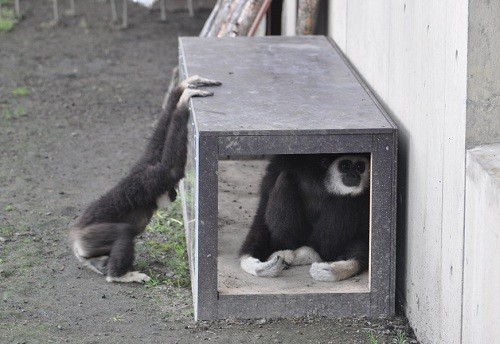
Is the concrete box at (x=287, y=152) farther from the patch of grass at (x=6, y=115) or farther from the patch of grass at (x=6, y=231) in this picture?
the patch of grass at (x=6, y=115)

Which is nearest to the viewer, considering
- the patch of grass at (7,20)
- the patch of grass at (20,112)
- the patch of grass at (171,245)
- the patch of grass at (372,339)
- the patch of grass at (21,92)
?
the patch of grass at (372,339)

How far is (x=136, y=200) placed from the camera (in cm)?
580

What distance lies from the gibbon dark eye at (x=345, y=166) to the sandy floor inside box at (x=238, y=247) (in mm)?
580

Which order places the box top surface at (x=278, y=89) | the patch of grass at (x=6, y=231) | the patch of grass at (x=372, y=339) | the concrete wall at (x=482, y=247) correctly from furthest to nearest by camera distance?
the patch of grass at (x=6, y=231), the box top surface at (x=278, y=89), the patch of grass at (x=372, y=339), the concrete wall at (x=482, y=247)

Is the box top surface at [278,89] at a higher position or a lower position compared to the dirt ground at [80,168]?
higher

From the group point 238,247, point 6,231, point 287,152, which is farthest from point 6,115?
point 287,152

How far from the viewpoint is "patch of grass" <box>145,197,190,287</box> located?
18.9 ft

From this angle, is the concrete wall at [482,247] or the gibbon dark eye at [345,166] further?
the gibbon dark eye at [345,166]

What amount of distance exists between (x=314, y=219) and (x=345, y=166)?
1.42 ft

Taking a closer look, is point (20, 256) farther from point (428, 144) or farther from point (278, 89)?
point (428, 144)

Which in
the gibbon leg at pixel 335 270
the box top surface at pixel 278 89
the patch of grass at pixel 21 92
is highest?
the box top surface at pixel 278 89

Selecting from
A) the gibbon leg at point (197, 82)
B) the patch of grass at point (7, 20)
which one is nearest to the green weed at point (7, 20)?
the patch of grass at point (7, 20)

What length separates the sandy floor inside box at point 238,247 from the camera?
5113 mm

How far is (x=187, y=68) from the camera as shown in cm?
607
